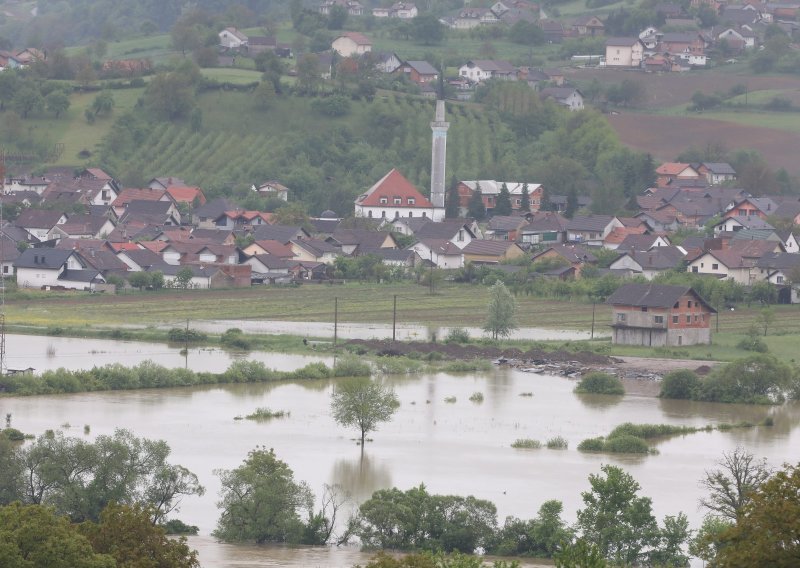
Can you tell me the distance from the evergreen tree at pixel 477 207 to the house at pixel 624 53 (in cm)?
2218

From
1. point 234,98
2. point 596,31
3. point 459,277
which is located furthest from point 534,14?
point 459,277

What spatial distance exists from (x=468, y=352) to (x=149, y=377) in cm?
623

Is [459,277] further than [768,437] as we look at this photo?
Yes

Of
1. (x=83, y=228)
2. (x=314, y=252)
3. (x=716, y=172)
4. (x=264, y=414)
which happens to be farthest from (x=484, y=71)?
(x=264, y=414)

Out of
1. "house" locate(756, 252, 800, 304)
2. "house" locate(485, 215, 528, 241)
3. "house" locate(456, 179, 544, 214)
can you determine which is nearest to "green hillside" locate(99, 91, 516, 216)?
"house" locate(456, 179, 544, 214)

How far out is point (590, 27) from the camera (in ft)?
260

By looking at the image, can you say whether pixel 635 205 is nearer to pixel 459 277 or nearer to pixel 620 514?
pixel 459 277

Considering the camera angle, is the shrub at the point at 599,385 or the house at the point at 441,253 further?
the house at the point at 441,253

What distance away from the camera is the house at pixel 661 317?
3098 centimetres

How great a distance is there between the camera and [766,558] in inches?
453

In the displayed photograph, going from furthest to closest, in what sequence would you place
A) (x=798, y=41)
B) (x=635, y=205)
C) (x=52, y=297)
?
(x=798, y=41) → (x=635, y=205) → (x=52, y=297)

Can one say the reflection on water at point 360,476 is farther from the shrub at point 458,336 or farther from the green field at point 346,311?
the green field at point 346,311

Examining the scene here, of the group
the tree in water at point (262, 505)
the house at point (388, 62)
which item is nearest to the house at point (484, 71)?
Result: the house at point (388, 62)

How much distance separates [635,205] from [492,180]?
459 cm
